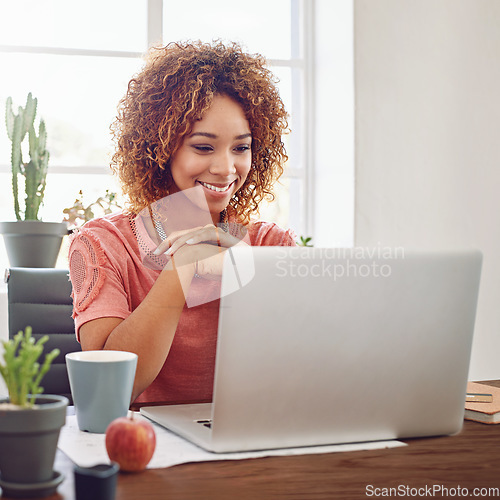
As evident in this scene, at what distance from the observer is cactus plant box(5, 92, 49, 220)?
228 cm

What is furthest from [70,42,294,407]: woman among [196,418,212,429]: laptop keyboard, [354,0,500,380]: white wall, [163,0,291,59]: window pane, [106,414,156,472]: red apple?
[163,0,291,59]: window pane

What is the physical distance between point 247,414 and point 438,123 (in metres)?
2.17

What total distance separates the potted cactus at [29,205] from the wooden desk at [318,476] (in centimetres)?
152

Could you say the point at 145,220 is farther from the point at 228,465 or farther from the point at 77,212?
the point at 77,212

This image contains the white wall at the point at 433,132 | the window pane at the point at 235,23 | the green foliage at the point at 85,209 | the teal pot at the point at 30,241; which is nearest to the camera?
the teal pot at the point at 30,241

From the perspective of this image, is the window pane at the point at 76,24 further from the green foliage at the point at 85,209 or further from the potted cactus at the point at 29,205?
the green foliage at the point at 85,209

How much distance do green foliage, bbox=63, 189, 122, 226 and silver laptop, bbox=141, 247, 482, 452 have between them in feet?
5.36

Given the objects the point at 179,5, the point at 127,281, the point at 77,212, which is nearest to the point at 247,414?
the point at 127,281

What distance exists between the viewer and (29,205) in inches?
90.0

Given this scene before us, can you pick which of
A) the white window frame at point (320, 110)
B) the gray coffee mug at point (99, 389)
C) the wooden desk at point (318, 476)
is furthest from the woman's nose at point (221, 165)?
the white window frame at point (320, 110)

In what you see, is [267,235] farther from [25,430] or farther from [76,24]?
[76,24]

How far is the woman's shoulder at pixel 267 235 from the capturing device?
5.34 feet

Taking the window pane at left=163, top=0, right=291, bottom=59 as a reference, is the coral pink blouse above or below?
below

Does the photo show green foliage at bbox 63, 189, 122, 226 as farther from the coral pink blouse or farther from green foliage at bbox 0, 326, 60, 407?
green foliage at bbox 0, 326, 60, 407
